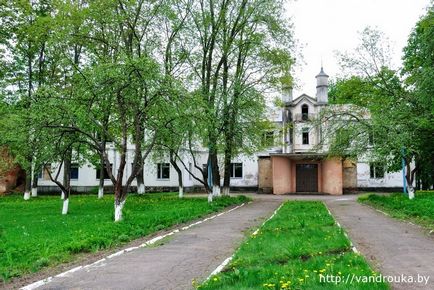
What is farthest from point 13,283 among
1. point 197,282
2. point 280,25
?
point 280,25

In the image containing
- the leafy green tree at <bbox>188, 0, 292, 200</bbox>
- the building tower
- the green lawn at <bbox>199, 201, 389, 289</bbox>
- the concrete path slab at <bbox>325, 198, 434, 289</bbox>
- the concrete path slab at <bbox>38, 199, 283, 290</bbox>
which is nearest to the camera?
the green lawn at <bbox>199, 201, 389, 289</bbox>

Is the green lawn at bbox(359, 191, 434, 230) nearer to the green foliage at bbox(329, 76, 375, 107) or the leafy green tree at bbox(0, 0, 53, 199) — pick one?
the green foliage at bbox(329, 76, 375, 107)

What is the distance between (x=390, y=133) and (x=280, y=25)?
9589 mm

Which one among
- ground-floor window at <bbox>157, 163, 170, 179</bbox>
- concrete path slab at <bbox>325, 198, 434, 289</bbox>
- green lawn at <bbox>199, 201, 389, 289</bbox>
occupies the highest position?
ground-floor window at <bbox>157, 163, 170, 179</bbox>

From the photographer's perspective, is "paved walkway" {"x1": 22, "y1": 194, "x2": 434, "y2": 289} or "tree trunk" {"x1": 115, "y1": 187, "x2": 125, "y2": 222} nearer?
"paved walkway" {"x1": 22, "y1": 194, "x2": 434, "y2": 289}

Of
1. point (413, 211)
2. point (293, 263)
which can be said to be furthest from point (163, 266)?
point (413, 211)

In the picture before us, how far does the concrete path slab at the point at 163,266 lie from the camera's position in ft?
22.3

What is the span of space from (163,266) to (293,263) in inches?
92.9

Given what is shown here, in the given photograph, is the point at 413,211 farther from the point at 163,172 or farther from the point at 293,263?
the point at 163,172

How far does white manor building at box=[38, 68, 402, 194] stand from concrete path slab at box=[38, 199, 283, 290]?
2697cm

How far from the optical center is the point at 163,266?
26.3 feet

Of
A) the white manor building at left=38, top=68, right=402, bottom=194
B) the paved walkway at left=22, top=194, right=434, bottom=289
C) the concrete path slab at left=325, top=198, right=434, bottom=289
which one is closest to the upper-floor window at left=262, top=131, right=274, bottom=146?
the white manor building at left=38, top=68, right=402, bottom=194

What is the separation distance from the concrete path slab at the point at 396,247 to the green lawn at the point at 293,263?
41 centimetres

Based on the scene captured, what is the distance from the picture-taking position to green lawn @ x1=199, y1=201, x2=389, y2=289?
6.12m
